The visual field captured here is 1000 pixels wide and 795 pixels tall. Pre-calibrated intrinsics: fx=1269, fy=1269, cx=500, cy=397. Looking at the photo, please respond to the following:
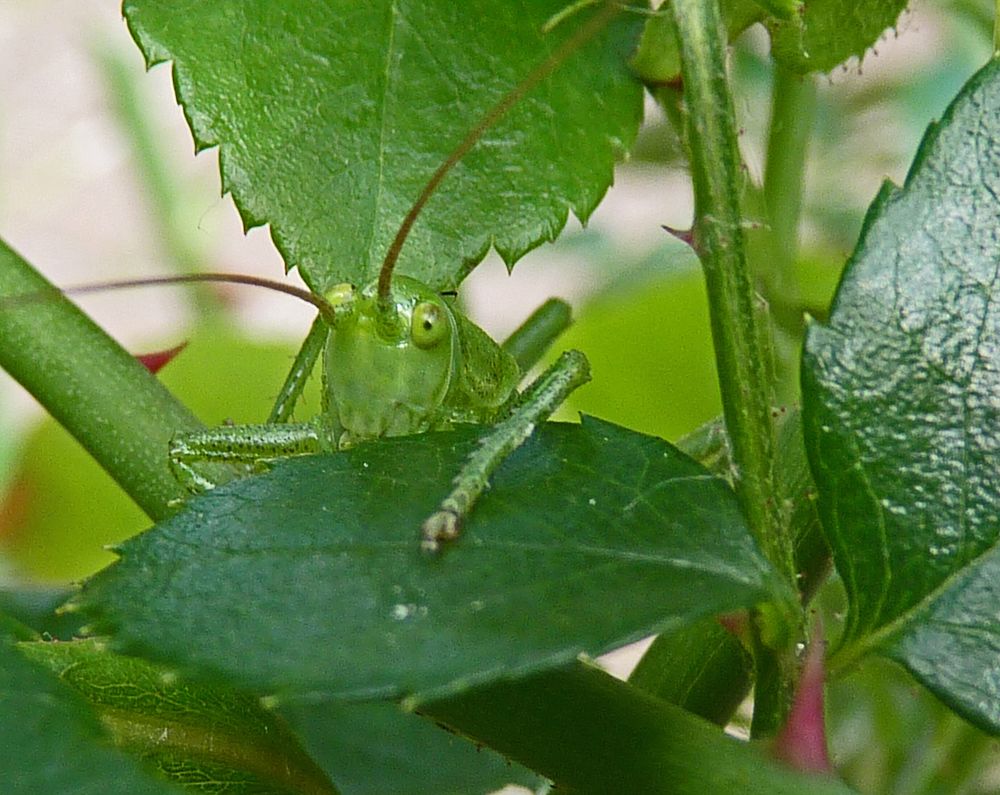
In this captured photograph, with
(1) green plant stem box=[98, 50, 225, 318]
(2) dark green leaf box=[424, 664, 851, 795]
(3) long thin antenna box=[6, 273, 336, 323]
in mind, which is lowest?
(2) dark green leaf box=[424, 664, 851, 795]

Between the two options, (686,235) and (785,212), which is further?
(785,212)

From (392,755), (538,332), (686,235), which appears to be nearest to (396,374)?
(538,332)

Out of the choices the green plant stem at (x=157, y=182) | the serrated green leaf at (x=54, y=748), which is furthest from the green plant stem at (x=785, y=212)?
the green plant stem at (x=157, y=182)

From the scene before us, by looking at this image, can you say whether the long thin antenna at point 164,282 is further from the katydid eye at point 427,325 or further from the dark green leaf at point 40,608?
the dark green leaf at point 40,608

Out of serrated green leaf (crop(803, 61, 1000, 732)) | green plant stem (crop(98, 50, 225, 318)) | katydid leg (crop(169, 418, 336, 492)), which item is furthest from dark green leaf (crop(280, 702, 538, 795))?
green plant stem (crop(98, 50, 225, 318))

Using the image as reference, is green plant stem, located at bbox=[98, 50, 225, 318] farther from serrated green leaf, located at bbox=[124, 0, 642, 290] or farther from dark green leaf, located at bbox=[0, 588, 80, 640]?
serrated green leaf, located at bbox=[124, 0, 642, 290]

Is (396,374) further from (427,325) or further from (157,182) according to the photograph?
(157,182)
